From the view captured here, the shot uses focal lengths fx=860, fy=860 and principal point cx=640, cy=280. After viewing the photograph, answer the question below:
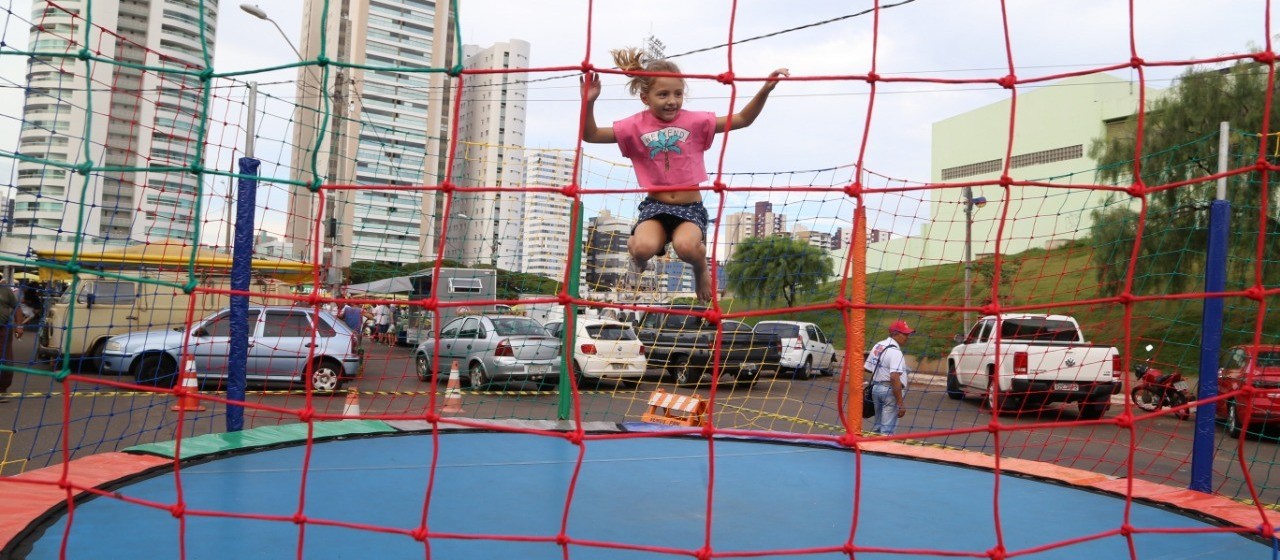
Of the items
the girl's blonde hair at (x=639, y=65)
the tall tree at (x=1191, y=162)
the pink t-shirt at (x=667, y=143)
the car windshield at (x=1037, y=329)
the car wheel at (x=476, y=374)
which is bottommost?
the car wheel at (x=476, y=374)

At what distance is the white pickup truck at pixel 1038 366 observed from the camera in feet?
24.8

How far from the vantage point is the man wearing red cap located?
18.4 feet

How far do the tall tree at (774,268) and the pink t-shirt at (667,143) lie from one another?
3.21m

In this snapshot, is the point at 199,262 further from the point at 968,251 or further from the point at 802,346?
the point at 968,251

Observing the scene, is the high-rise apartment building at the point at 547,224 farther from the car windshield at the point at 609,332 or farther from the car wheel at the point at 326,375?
the car wheel at the point at 326,375

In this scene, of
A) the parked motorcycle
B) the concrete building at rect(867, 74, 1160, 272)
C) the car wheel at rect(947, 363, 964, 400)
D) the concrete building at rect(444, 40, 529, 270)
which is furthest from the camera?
the concrete building at rect(867, 74, 1160, 272)

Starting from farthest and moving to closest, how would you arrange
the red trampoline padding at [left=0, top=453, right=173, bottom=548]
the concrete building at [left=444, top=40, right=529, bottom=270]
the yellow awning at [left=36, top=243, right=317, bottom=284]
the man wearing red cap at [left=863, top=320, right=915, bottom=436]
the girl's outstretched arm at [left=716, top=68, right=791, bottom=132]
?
1. the man wearing red cap at [left=863, top=320, right=915, bottom=436]
2. the concrete building at [left=444, top=40, right=529, bottom=270]
3. the yellow awning at [left=36, top=243, right=317, bottom=284]
4. the girl's outstretched arm at [left=716, top=68, right=791, bottom=132]
5. the red trampoline padding at [left=0, top=453, right=173, bottom=548]

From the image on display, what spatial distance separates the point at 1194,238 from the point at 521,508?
33.5 ft

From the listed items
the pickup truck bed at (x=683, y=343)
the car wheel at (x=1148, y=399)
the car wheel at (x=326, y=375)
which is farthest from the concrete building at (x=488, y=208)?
Result: the car wheel at (x=1148, y=399)

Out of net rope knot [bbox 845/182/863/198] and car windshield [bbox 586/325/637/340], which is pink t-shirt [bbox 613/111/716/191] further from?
car windshield [bbox 586/325/637/340]

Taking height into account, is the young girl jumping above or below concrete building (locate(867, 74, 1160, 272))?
below

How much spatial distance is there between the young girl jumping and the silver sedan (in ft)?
14.7

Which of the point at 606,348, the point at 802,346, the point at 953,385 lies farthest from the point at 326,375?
the point at 953,385

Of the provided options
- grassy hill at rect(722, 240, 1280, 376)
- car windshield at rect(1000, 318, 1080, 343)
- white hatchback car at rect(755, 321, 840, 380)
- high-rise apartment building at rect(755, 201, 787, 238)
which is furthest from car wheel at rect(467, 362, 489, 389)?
car windshield at rect(1000, 318, 1080, 343)
